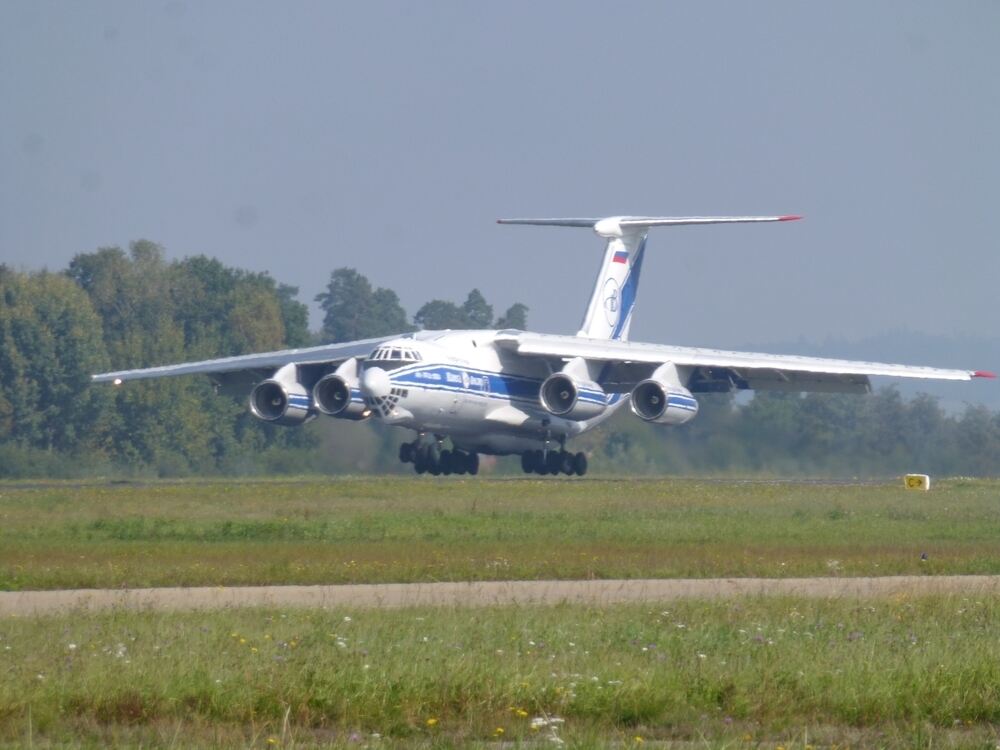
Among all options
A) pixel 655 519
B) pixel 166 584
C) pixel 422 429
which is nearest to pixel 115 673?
pixel 166 584

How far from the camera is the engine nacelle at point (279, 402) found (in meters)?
32.0

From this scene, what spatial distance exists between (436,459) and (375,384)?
426 centimetres

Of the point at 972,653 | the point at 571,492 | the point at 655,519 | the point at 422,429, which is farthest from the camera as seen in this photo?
the point at 422,429

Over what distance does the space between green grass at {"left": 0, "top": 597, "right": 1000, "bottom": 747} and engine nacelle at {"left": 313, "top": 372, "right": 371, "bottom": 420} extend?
22056 millimetres

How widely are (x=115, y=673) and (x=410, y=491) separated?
60.2 ft

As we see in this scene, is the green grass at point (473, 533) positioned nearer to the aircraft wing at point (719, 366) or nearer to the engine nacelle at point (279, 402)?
Result: the aircraft wing at point (719, 366)

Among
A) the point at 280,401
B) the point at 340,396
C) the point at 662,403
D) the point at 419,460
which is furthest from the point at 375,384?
the point at 662,403

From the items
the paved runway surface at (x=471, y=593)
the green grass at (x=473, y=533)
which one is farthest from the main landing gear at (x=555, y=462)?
the paved runway surface at (x=471, y=593)

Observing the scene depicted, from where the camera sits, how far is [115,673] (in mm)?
7449

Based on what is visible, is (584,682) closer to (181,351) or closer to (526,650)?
(526,650)

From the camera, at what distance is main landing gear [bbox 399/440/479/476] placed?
108 feet

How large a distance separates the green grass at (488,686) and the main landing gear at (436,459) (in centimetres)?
2378

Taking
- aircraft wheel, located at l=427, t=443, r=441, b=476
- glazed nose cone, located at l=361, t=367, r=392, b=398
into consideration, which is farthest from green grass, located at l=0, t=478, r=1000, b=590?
aircraft wheel, located at l=427, t=443, r=441, b=476

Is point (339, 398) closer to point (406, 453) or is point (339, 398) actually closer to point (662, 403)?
point (406, 453)
